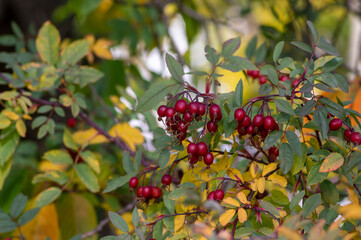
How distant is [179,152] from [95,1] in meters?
0.91

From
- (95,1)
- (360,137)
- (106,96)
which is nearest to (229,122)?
(360,137)

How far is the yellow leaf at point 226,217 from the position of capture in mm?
594

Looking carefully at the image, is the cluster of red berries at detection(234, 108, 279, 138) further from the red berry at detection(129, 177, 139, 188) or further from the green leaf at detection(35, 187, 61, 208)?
the green leaf at detection(35, 187, 61, 208)

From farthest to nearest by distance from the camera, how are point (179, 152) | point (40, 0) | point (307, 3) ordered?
point (40, 0), point (307, 3), point (179, 152)

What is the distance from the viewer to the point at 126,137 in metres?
1.07

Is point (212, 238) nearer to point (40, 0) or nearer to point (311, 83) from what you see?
point (311, 83)

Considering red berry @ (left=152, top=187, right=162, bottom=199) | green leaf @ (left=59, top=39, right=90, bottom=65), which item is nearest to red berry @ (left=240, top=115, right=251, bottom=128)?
red berry @ (left=152, top=187, right=162, bottom=199)

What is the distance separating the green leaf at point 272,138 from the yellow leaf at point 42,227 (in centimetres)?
70

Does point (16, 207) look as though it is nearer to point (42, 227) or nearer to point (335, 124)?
point (42, 227)

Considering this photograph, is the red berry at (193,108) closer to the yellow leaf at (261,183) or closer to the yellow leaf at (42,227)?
the yellow leaf at (261,183)

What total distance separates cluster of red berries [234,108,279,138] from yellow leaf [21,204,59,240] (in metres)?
0.68

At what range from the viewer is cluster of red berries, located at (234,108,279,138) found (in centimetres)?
60

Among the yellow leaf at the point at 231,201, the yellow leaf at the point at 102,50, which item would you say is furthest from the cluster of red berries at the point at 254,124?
the yellow leaf at the point at 102,50

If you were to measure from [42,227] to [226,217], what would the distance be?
25.6 inches
